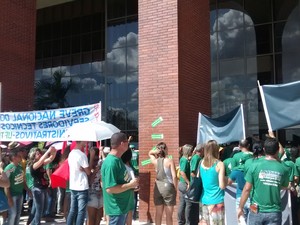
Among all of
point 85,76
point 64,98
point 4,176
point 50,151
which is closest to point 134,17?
point 85,76

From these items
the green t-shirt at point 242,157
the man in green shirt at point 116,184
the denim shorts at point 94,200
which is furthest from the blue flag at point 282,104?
the denim shorts at point 94,200

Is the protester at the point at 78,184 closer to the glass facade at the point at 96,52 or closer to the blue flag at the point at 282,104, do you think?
the blue flag at the point at 282,104

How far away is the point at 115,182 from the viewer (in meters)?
5.12

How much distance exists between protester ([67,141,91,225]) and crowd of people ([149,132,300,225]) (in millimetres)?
1388

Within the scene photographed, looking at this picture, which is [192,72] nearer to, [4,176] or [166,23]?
[166,23]

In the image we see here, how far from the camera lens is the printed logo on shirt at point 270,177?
493 centimetres

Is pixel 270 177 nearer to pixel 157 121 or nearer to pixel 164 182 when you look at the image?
pixel 164 182

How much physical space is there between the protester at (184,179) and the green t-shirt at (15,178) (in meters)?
3.16

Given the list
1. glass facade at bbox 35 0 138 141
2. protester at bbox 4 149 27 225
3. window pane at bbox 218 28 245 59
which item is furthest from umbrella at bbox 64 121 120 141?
glass facade at bbox 35 0 138 141

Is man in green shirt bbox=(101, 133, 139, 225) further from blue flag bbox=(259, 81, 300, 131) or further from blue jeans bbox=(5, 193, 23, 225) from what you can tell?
blue jeans bbox=(5, 193, 23, 225)

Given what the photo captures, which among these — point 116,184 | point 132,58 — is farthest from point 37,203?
point 132,58

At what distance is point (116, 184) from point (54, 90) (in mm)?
20896

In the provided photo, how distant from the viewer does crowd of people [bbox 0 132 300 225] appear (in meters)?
5.04

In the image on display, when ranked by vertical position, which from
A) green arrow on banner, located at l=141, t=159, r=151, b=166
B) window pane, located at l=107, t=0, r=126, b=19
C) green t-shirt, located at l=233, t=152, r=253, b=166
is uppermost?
window pane, located at l=107, t=0, r=126, b=19
